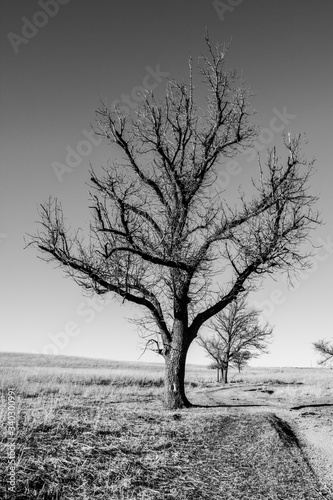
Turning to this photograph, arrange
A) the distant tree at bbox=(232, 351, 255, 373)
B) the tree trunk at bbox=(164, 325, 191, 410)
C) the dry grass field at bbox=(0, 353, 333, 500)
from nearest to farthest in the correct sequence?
the dry grass field at bbox=(0, 353, 333, 500)
the tree trunk at bbox=(164, 325, 191, 410)
the distant tree at bbox=(232, 351, 255, 373)

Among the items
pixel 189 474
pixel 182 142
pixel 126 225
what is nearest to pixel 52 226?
pixel 126 225

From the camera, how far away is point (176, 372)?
991cm

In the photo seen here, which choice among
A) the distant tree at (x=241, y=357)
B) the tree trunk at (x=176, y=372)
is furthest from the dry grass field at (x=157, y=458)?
the distant tree at (x=241, y=357)

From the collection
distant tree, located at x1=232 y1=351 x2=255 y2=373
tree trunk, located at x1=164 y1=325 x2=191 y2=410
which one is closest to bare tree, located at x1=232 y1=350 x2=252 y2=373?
distant tree, located at x1=232 y1=351 x2=255 y2=373

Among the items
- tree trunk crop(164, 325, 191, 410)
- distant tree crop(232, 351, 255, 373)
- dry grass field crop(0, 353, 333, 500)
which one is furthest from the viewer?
distant tree crop(232, 351, 255, 373)

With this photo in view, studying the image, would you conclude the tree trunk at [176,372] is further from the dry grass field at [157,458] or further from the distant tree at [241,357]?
the distant tree at [241,357]

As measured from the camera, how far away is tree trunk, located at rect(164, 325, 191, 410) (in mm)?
9852

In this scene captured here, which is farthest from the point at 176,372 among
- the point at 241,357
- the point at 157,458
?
the point at 241,357

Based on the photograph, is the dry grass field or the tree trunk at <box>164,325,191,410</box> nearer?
the dry grass field

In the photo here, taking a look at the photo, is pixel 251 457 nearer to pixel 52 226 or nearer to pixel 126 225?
pixel 126 225

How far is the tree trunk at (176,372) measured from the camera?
32.3 ft

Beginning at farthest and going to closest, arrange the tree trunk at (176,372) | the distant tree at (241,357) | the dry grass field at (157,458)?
the distant tree at (241,357) → the tree trunk at (176,372) → the dry grass field at (157,458)

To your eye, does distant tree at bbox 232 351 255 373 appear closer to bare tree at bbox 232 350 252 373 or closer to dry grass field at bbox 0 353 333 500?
bare tree at bbox 232 350 252 373

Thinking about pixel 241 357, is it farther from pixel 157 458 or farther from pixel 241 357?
pixel 157 458
